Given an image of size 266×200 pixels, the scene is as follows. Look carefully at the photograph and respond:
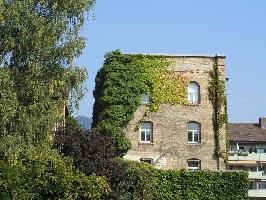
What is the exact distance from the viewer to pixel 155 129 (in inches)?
1939

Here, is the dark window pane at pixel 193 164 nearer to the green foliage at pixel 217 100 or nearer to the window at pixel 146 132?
the green foliage at pixel 217 100

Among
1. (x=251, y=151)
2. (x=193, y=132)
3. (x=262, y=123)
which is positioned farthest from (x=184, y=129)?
(x=262, y=123)

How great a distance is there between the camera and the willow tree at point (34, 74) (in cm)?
3084

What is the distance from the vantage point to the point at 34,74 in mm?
31797

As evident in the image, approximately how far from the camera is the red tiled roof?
263ft

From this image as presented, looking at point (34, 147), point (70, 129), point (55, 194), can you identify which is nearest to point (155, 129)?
point (70, 129)

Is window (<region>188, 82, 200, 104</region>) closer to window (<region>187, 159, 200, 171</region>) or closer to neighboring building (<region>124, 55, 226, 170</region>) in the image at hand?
neighboring building (<region>124, 55, 226, 170</region>)

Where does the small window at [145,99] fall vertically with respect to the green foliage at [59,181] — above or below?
above

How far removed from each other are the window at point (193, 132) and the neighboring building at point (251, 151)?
66.6 ft

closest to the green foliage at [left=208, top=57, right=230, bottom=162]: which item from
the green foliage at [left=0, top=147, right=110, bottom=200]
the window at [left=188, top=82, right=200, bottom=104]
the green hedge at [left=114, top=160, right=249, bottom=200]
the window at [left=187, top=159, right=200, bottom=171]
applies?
the window at [left=188, top=82, right=200, bottom=104]

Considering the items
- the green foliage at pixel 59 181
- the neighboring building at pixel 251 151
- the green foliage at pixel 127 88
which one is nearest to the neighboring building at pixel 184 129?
the green foliage at pixel 127 88

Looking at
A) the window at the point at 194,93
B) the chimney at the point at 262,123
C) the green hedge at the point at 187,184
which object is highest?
the chimney at the point at 262,123

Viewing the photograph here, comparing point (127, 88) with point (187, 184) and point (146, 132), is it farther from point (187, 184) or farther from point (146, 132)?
point (187, 184)

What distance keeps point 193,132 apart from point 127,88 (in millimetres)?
6340
